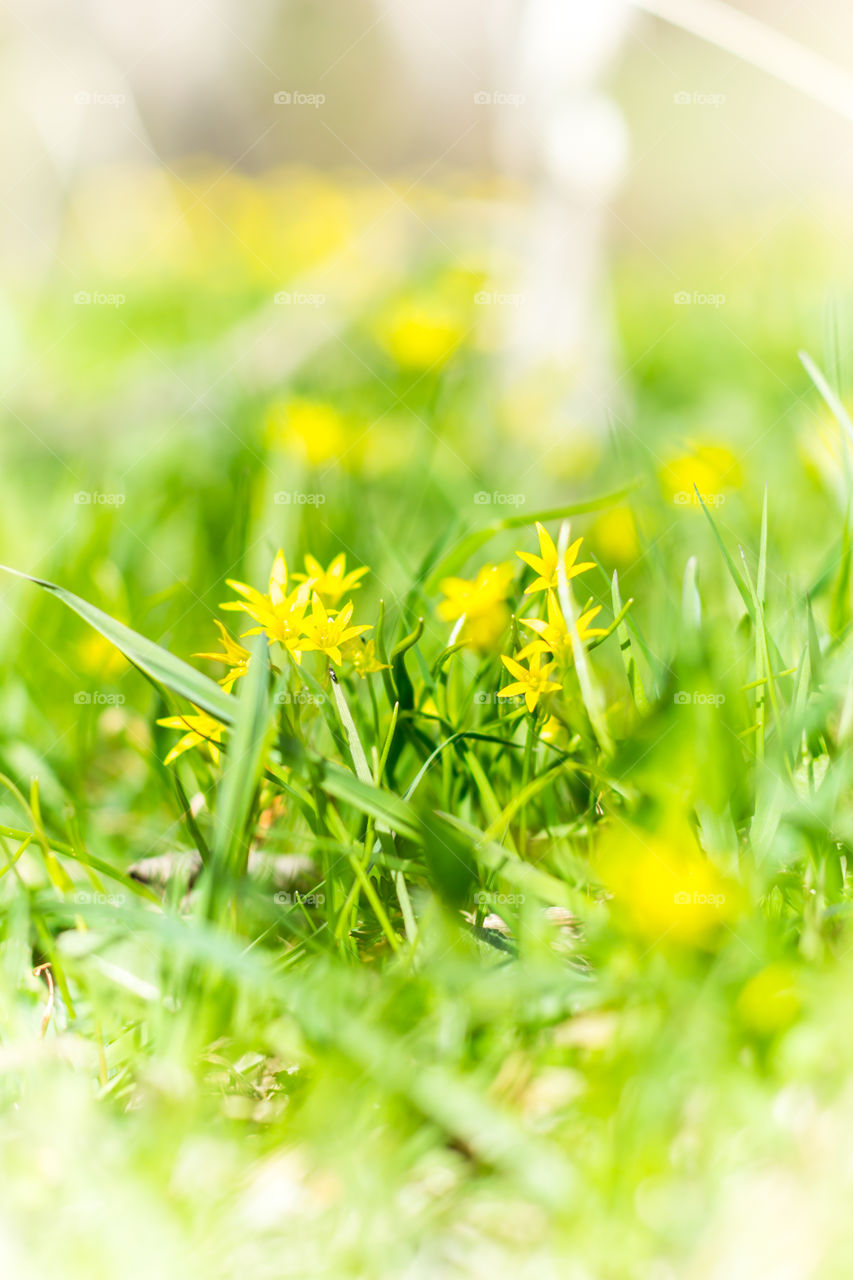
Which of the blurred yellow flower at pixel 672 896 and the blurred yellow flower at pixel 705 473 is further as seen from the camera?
the blurred yellow flower at pixel 705 473

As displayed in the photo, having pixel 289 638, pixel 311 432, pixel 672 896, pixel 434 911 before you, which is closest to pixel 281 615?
pixel 289 638

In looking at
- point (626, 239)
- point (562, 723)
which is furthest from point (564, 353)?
point (626, 239)
